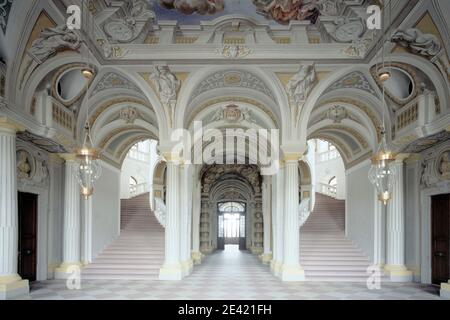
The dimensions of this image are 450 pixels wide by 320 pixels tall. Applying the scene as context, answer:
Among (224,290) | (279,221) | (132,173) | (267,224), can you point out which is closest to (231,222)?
(132,173)

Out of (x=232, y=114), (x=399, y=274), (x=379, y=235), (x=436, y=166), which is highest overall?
(x=232, y=114)

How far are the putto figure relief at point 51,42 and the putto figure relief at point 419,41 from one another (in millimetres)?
6905

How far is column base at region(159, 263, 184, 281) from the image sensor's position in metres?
13.0

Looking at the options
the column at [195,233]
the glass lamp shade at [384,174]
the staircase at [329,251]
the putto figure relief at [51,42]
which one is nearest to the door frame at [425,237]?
the staircase at [329,251]

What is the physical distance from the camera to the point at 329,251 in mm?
17016

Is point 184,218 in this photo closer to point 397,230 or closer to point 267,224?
point 397,230

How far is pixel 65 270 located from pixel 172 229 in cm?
329

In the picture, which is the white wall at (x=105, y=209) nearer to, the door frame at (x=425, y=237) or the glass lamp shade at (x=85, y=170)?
the glass lamp shade at (x=85, y=170)

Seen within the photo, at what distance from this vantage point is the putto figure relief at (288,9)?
10.8m

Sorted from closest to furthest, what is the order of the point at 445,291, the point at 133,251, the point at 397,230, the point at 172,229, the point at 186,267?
the point at 445,291 → the point at 172,229 → the point at 397,230 → the point at 186,267 → the point at 133,251

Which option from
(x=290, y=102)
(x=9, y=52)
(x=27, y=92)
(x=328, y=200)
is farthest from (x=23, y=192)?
(x=328, y=200)

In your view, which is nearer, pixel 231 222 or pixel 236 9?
pixel 236 9

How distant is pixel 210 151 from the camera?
21594 millimetres

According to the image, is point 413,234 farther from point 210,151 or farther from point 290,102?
point 210,151
